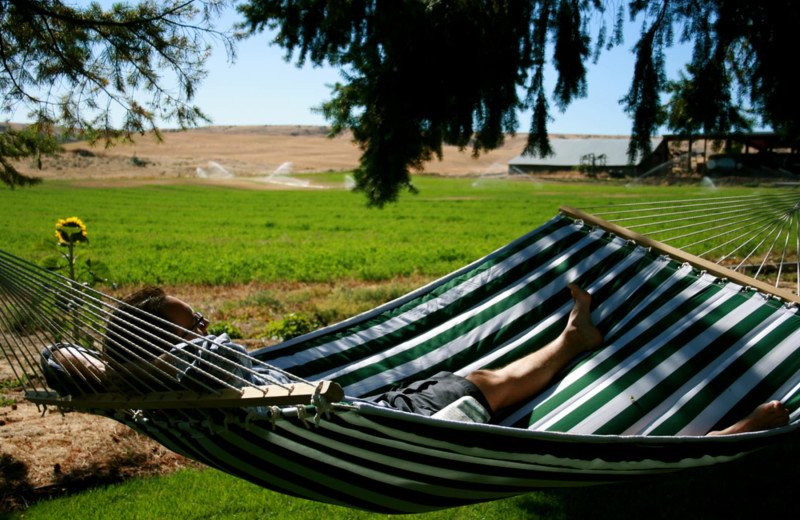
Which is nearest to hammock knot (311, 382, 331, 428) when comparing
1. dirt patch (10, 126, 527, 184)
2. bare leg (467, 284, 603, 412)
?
bare leg (467, 284, 603, 412)

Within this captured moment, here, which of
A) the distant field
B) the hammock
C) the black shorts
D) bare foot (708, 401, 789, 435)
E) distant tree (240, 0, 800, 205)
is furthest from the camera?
the distant field

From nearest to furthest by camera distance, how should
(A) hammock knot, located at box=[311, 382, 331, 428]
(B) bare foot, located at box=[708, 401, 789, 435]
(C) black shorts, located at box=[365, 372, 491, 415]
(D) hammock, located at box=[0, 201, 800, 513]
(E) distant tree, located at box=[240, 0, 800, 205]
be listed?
(A) hammock knot, located at box=[311, 382, 331, 428] → (D) hammock, located at box=[0, 201, 800, 513] → (B) bare foot, located at box=[708, 401, 789, 435] → (C) black shorts, located at box=[365, 372, 491, 415] → (E) distant tree, located at box=[240, 0, 800, 205]

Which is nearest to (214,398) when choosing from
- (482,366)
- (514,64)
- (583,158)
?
(482,366)

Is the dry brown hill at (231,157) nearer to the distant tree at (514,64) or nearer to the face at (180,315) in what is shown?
the distant tree at (514,64)

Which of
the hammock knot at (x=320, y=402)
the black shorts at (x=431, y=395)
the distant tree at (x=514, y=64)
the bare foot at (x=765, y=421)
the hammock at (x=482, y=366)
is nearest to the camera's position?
the hammock knot at (x=320, y=402)

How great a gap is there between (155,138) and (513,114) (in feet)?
6.43

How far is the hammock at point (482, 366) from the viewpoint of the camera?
1540 mm

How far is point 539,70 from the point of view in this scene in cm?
324

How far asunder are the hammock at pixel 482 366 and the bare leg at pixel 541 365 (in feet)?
0.17

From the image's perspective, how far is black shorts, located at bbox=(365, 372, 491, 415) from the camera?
2.02 m

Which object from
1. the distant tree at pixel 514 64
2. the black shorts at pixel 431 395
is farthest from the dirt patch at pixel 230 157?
the black shorts at pixel 431 395

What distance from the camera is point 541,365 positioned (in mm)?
2354

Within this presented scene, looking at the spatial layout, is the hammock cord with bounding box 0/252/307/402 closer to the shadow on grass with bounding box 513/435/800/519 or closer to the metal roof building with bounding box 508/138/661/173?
Result: the shadow on grass with bounding box 513/435/800/519

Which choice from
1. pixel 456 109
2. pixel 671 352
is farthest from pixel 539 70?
pixel 671 352
